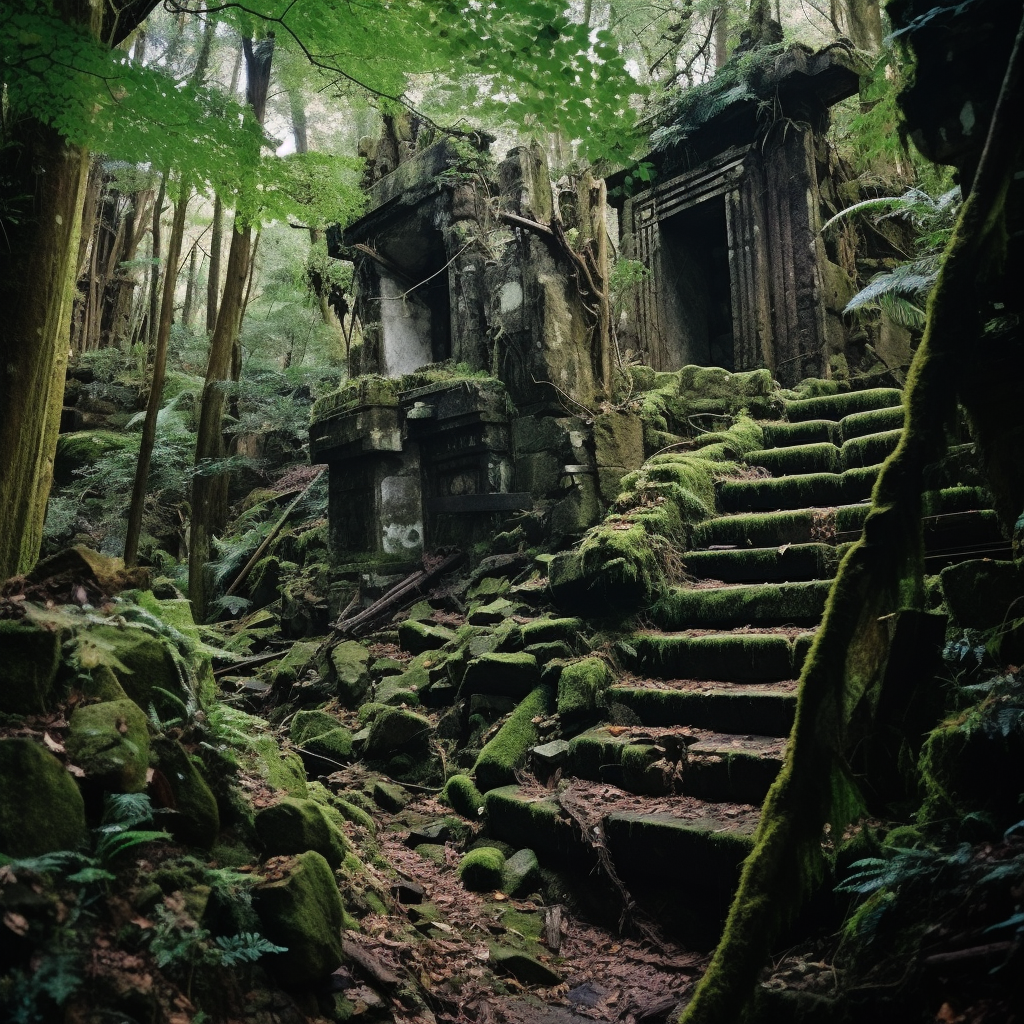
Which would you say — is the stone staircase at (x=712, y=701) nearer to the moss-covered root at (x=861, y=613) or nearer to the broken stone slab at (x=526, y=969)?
the moss-covered root at (x=861, y=613)

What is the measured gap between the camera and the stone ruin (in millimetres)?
8633

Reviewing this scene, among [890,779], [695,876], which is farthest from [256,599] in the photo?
[890,779]

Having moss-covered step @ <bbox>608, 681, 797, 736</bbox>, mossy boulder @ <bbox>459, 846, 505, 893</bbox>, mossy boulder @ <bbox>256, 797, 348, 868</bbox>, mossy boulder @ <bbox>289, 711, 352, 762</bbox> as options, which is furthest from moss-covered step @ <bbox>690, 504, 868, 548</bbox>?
mossy boulder @ <bbox>256, 797, 348, 868</bbox>

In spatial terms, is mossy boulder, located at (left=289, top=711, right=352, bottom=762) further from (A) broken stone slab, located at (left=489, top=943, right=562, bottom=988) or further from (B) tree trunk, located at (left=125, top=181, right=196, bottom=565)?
(B) tree trunk, located at (left=125, top=181, right=196, bottom=565)

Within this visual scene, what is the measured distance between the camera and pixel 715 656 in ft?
16.0

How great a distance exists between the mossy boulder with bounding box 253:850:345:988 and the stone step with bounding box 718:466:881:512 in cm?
489

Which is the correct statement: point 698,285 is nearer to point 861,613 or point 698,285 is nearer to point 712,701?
point 712,701

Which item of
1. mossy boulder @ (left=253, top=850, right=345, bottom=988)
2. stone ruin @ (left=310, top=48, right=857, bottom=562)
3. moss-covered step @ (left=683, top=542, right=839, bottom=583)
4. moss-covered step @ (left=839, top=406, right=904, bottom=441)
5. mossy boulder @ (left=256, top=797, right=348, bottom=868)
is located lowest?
mossy boulder @ (left=253, top=850, right=345, bottom=988)

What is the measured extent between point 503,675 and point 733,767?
2359 mm

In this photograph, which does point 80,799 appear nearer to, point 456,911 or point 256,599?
point 456,911

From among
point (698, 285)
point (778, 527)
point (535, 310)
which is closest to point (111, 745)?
point (778, 527)

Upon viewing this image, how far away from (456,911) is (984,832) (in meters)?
2.67

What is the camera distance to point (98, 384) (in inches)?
699

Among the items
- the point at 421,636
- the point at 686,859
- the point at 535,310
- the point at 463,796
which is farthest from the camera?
the point at 535,310
